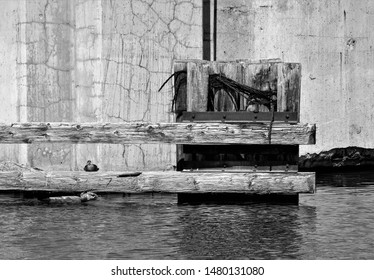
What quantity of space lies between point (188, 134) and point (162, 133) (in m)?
0.30

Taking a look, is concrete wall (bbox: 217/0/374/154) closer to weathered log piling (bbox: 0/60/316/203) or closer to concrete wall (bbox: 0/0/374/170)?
concrete wall (bbox: 0/0/374/170)

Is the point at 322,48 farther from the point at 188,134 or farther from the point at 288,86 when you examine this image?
the point at 188,134

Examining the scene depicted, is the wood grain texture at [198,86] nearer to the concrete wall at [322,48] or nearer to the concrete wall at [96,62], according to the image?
the concrete wall at [96,62]

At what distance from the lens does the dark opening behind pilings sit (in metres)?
13.2

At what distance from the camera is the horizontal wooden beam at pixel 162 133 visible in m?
12.8

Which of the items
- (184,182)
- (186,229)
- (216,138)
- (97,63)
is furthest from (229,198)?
(97,63)

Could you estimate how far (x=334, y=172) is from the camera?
16797mm

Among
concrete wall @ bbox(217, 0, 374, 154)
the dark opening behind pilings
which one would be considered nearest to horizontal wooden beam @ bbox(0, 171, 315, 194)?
the dark opening behind pilings

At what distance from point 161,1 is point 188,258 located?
637 cm

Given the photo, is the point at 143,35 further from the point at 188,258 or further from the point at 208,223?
the point at 188,258

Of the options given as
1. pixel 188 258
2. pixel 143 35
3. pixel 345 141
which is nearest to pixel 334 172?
pixel 345 141

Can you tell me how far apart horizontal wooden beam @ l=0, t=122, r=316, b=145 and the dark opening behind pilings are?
0.73 m

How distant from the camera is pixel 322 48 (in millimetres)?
16453
